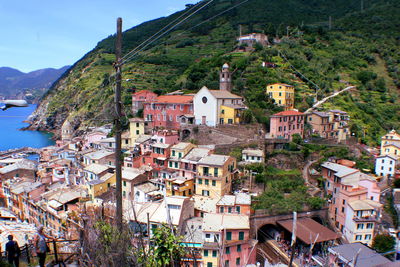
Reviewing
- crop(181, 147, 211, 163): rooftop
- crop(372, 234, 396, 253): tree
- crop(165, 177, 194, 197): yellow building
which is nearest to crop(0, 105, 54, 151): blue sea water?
Answer: crop(181, 147, 211, 163): rooftop

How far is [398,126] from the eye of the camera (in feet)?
147

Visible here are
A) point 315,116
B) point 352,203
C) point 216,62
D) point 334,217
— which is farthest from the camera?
point 216,62

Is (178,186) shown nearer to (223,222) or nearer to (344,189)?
(223,222)

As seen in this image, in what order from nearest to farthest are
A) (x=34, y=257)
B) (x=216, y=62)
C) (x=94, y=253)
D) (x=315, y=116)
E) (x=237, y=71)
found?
(x=94, y=253) → (x=34, y=257) → (x=315, y=116) → (x=237, y=71) → (x=216, y=62)

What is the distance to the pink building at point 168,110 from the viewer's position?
109 ft

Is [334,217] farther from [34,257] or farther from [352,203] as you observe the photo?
[34,257]

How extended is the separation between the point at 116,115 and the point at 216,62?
4229 centimetres

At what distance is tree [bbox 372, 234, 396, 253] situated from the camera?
21.6 metres

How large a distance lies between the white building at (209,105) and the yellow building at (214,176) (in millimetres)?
7508

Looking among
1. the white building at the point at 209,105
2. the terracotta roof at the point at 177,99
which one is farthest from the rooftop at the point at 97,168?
the white building at the point at 209,105

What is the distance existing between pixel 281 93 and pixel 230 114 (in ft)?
32.7

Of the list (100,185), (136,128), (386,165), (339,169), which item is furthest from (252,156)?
(136,128)

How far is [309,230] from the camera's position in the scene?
2180cm

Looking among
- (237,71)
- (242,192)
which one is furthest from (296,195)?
(237,71)
